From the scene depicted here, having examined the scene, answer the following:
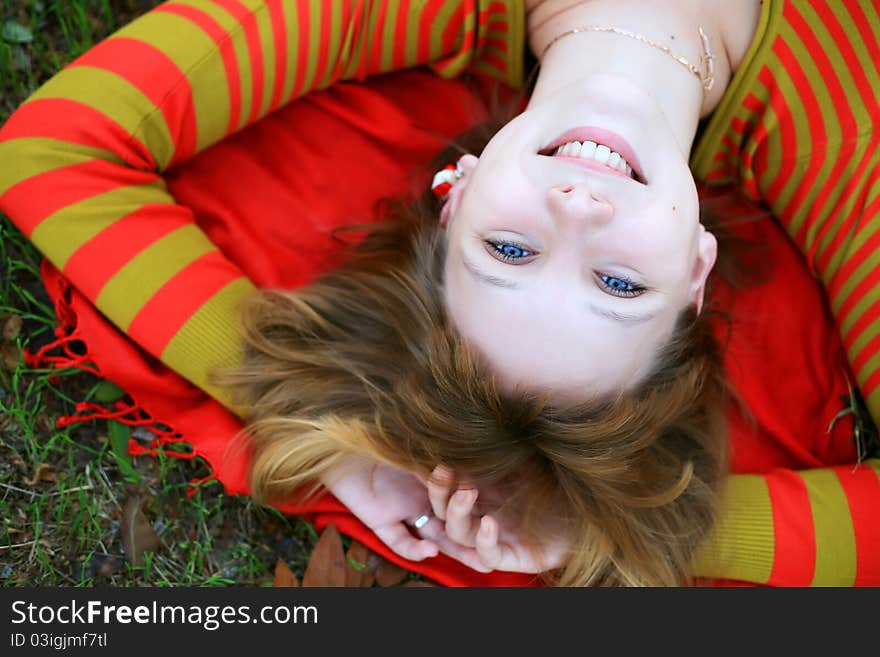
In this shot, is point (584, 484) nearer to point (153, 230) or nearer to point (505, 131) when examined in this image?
point (505, 131)

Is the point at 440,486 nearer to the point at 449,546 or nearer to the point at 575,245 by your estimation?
the point at 449,546

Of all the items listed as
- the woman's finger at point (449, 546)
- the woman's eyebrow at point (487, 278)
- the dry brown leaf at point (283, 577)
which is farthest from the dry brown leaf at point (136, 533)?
the woman's eyebrow at point (487, 278)

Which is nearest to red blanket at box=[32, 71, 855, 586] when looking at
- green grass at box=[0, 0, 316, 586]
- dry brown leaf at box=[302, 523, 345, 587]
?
green grass at box=[0, 0, 316, 586]

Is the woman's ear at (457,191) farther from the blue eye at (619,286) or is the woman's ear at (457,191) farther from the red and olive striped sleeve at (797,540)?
the red and olive striped sleeve at (797,540)

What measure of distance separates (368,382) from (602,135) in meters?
0.82

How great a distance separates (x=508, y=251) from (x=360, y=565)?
115 centimetres

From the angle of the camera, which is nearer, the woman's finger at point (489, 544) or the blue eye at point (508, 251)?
the blue eye at point (508, 251)

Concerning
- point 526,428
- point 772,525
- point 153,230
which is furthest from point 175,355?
point 772,525

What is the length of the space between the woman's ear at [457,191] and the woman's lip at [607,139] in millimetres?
285

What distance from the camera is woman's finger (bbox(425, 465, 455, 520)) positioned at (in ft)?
7.49

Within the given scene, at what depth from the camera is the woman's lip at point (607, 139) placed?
207 cm

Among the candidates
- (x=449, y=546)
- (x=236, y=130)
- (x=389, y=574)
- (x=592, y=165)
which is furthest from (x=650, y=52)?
(x=389, y=574)

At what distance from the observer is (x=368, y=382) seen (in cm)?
232

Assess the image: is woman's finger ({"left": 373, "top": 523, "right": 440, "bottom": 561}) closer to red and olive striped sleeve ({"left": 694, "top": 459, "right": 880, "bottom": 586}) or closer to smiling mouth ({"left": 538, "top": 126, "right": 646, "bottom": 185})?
red and olive striped sleeve ({"left": 694, "top": 459, "right": 880, "bottom": 586})
